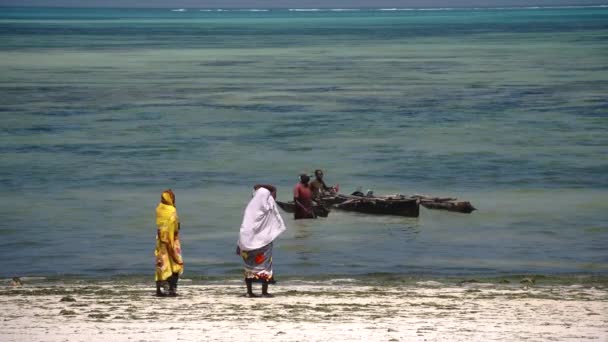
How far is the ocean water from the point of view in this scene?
18.8 m

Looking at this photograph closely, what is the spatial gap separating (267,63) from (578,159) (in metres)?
51.2

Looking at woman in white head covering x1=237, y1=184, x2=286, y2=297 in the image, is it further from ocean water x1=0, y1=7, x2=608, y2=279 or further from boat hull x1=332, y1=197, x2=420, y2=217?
boat hull x1=332, y1=197, x2=420, y2=217

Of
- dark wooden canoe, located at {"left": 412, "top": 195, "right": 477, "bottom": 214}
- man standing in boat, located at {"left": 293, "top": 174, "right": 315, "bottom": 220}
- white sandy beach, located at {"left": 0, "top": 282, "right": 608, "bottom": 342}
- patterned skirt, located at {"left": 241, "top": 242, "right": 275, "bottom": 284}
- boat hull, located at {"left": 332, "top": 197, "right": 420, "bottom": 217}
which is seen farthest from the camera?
dark wooden canoe, located at {"left": 412, "top": 195, "right": 477, "bottom": 214}

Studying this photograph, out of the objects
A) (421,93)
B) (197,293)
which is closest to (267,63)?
(421,93)

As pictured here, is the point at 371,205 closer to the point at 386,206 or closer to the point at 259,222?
the point at 386,206

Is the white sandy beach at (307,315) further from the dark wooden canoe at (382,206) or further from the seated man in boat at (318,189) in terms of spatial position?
the seated man in boat at (318,189)

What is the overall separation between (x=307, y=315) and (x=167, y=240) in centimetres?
174

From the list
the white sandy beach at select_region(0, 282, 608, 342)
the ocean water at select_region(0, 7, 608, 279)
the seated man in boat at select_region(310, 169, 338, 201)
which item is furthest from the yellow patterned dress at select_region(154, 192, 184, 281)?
the seated man in boat at select_region(310, 169, 338, 201)

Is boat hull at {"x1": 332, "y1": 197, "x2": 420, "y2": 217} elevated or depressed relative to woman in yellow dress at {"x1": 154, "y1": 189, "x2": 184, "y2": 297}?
depressed

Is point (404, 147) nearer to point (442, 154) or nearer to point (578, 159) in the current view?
point (442, 154)

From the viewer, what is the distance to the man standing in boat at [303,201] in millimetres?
21031

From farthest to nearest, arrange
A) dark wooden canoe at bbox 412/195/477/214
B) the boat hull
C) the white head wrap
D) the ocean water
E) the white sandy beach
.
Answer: dark wooden canoe at bbox 412/195/477/214 → the boat hull → the ocean water → the white head wrap → the white sandy beach

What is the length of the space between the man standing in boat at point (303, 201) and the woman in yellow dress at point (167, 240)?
8.48 meters

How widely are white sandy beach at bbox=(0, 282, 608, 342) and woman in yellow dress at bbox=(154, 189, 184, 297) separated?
1.02 feet
